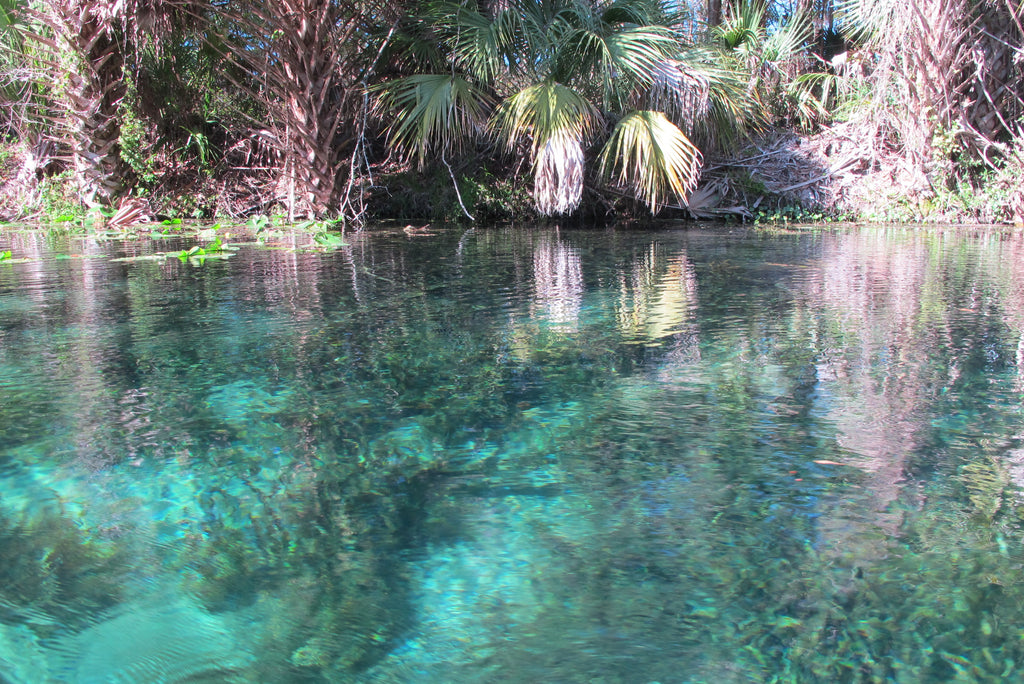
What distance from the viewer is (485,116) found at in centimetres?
783

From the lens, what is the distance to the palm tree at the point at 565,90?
7113mm

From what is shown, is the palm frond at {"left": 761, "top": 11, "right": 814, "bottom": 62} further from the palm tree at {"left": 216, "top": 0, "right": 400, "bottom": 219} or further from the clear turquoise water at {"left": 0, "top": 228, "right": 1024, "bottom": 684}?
the clear turquoise water at {"left": 0, "top": 228, "right": 1024, "bottom": 684}

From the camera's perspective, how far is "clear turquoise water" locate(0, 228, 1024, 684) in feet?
2.94

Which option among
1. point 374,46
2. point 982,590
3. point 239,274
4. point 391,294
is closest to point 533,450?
point 982,590

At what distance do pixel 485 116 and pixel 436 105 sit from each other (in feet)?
2.32

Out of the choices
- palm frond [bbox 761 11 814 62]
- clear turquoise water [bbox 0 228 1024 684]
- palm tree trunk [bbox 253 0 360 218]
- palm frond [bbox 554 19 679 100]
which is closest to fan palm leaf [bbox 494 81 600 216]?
palm frond [bbox 554 19 679 100]

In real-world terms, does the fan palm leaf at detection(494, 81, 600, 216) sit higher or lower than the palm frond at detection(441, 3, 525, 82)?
lower

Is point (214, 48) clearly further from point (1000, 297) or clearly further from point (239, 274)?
point (1000, 297)

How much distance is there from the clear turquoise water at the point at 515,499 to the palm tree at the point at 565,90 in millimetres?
4735

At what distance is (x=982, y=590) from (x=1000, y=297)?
99.1 inches

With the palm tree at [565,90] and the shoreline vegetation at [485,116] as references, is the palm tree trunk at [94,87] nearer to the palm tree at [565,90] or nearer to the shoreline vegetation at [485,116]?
the shoreline vegetation at [485,116]

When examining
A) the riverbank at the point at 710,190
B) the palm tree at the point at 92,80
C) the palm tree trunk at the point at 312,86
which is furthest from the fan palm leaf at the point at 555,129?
the palm tree at the point at 92,80

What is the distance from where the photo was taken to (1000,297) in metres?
3.04

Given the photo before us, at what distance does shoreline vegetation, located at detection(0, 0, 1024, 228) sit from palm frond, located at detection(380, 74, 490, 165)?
3 centimetres
